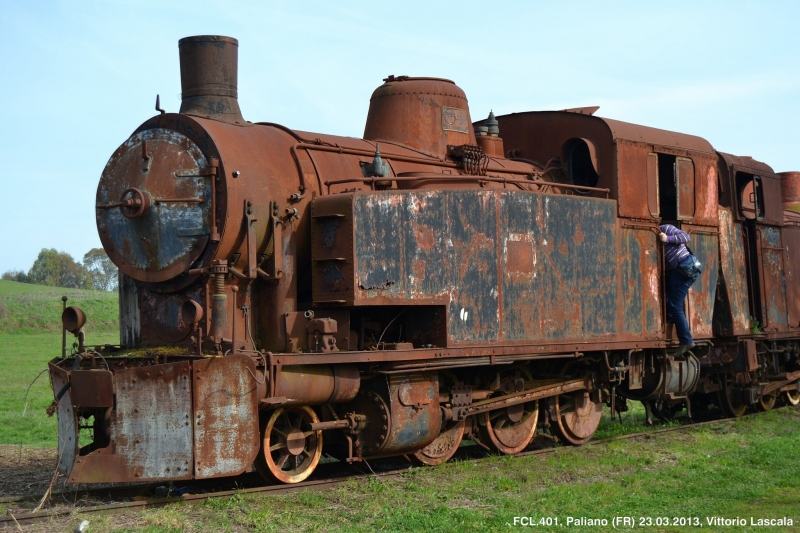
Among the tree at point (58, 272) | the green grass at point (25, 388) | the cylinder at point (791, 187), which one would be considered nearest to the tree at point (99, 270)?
the tree at point (58, 272)

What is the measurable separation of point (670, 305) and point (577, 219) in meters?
2.12

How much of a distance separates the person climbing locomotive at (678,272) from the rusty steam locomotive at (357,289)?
6.3 inches

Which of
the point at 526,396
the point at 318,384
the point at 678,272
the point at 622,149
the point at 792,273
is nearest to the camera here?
the point at 318,384

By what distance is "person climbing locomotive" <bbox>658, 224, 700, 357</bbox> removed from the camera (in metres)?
11.4

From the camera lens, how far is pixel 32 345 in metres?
34.6

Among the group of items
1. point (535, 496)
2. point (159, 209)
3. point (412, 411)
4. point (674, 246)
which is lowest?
point (535, 496)

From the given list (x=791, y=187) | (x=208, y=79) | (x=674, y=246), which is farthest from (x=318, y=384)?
(x=791, y=187)

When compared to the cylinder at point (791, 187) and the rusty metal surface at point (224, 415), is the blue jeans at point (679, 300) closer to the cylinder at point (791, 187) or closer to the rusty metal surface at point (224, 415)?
the rusty metal surface at point (224, 415)

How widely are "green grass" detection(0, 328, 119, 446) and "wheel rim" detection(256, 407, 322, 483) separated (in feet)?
16.6

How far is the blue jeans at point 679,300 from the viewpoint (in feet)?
37.3

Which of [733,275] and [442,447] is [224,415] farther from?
[733,275]

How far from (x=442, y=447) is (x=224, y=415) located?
2.88 meters

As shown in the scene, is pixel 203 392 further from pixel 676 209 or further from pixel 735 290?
pixel 735 290

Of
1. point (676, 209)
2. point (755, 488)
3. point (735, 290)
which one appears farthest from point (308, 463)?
point (735, 290)
